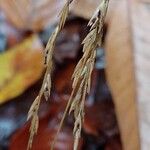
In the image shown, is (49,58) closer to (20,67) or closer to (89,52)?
(89,52)

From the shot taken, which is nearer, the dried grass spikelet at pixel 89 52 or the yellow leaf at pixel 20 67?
the dried grass spikelet at pixel 89 52

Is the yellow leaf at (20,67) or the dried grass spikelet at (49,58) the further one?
the yellow leaf at (20,67)

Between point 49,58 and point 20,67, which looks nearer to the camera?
point 49,58

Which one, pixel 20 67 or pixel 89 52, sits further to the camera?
pixel 20 67

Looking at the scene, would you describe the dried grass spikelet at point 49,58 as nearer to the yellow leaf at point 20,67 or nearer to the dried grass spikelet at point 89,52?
the dried grass spikelet at point 89,52

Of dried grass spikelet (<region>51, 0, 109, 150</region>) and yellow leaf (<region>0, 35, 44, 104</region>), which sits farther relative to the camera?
yellow leaf (<region>0, 35, 44, 104</region>)

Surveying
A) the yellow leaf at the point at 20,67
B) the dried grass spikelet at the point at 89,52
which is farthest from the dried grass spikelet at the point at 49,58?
the yellow leaf at the point at 20,67

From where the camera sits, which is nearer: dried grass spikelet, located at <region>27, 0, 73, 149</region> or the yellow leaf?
dried grass spikelet, located at <region>27, 0, 73, 149</region>

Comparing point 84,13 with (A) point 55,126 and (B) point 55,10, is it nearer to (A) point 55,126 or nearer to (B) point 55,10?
(B) point 55,10

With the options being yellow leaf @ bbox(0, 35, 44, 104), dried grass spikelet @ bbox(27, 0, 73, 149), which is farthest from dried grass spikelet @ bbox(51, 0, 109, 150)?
yellow leaf @ bbox(0, 35, 44, 104)

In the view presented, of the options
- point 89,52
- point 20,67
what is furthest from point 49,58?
point 20,67

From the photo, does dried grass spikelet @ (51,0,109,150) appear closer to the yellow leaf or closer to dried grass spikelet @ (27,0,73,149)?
dried grass spikelet @ (27,0,73,149)
